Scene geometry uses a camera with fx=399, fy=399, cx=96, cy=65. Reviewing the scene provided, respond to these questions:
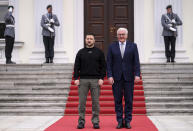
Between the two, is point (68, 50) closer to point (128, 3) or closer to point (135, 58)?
point (128, 3)

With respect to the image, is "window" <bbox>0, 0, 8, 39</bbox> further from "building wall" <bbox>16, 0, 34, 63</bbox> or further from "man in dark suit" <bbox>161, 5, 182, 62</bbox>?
"man in dark suit" <bbox>161, 5, 182, 62</bbox>

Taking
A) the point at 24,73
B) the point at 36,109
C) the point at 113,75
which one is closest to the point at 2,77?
the point at 24,73

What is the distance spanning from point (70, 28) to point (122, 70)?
7.06 m

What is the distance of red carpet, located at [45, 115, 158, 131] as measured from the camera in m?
7.59

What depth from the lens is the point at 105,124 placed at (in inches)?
326

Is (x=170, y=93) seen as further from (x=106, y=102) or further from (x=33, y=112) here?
(x=33, y=112)

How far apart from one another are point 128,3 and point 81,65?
7.50 m

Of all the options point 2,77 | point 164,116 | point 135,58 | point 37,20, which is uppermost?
point 37,20

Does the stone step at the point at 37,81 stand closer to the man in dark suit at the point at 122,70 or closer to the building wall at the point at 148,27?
the building wall at the point at 148,27

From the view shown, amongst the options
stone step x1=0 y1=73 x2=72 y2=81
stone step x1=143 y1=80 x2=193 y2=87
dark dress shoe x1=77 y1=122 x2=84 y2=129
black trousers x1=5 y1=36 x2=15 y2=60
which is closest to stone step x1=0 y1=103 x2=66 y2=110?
stone step x1=0 y1=73 x2=72 y2=81

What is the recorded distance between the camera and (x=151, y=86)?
11.3 metres

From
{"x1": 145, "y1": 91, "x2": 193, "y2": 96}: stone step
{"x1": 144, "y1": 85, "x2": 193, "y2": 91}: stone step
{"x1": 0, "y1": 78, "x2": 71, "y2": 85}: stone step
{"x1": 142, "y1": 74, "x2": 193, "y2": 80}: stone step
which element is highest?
{"x1": 142, "y1": 74, "x2": 193, "y2": 80}: stone step

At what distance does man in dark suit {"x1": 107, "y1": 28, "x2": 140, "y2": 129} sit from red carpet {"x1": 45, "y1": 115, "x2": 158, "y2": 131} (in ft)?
1.01

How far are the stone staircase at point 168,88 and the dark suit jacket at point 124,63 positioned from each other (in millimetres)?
2561
